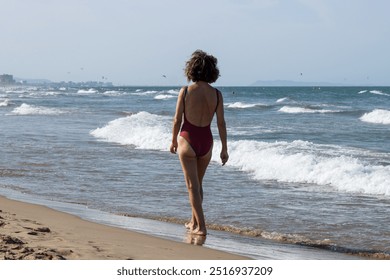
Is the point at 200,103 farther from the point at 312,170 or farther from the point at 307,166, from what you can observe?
the point at 307,166

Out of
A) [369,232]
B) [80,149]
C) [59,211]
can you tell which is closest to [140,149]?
[80,149]

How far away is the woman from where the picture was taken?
20.2ft

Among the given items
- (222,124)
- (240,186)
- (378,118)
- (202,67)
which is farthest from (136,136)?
(378,118)

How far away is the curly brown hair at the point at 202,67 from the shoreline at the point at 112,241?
161cm

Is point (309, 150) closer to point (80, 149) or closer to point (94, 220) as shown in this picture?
point (80, 149)

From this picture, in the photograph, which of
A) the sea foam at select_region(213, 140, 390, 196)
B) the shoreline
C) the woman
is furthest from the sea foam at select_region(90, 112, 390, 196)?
→ the woman

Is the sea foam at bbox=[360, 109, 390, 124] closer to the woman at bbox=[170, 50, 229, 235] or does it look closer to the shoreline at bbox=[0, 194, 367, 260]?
the shoreline at bbox=[0, 194, 367, 260]

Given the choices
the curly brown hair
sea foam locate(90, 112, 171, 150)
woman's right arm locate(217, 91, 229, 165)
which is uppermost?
the curly brown hair

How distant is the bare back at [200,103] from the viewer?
615cm

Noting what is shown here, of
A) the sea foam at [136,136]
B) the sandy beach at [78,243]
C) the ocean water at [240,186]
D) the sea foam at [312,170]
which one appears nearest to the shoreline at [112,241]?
the sandy beach at [78,243]

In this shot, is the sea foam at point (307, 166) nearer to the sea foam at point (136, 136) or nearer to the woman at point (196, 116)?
the sea foam at point (136, 136)

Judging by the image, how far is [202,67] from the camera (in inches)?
241

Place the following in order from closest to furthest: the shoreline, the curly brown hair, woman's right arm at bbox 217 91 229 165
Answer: the shoreline < the curly brown hair < woman's right arm at bbox 217 91 229 165

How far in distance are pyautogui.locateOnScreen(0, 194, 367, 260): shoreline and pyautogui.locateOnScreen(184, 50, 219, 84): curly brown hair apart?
1608mm
